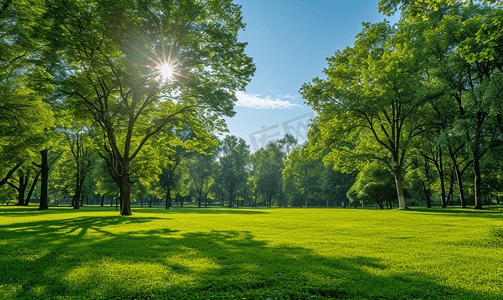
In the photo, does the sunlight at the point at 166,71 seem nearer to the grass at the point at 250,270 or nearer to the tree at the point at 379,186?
the grass at the point at 250,270

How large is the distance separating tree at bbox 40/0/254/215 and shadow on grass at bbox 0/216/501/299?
38.3 feet

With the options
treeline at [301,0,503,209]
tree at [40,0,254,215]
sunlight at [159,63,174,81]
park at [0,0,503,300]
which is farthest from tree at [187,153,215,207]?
sunlight at [159,63,174,81]

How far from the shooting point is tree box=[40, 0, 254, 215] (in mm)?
13000

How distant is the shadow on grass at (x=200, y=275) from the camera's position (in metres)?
3.73

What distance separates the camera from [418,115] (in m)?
24.5

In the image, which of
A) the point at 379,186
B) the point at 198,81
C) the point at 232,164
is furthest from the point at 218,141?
the point at 232,164

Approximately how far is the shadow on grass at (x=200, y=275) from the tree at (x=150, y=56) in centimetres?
1167

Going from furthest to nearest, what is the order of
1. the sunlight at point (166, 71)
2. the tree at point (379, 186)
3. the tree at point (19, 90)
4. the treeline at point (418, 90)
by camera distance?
the tree at point (379, 186) → the treeline at point (418, 90) → the sunlight at point (166, 71) → the tree at point (19, 90)

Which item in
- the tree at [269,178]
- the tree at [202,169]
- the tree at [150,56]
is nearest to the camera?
the tree at [150,56]

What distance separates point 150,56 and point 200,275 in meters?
14.5

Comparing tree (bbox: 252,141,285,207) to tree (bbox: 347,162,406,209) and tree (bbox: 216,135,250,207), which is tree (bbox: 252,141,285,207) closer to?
tree (bbox: 216,135,250,207)

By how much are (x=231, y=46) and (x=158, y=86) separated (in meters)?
6.14

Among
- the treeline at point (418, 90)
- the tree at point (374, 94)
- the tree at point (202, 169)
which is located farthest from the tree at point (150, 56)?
the tree at point (202, 169)

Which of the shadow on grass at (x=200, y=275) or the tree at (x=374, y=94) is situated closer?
the shadow on grass at (x=200, y=275)
